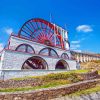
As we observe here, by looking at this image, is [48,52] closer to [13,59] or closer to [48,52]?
[48,52]

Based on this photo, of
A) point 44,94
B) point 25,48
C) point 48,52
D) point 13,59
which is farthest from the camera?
point 48,52

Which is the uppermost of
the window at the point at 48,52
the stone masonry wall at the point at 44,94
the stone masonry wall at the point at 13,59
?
the window at the point at 48,52

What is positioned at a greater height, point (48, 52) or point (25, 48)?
point (25, 48)

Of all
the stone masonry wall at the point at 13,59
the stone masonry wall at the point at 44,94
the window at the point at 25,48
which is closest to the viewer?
the stone masonry wall at the point at 44,94

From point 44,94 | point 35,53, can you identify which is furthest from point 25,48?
point 44,94

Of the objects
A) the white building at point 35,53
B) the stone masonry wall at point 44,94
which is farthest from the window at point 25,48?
the stone masonry wall at point 44,94

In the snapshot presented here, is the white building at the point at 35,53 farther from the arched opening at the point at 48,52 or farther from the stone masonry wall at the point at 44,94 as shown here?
the stone masonry wall at the point at 44,94

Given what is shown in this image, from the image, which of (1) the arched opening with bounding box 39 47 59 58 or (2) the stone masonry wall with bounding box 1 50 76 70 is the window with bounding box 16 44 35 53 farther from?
(1) the arched opening with bounding box 39 47 59 58

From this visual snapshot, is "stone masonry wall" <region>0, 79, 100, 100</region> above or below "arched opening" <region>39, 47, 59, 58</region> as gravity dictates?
below

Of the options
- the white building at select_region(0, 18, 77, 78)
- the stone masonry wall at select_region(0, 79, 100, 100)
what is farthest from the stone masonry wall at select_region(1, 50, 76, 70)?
the stone masonry wall at select_region(0, 79, 100, 100)

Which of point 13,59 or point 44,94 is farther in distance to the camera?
point 13,59

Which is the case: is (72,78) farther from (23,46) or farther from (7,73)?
(23,46)

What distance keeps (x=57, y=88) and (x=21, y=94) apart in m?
3.16

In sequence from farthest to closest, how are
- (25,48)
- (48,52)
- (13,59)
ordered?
(48,52) → (25,48) → (13,59)
